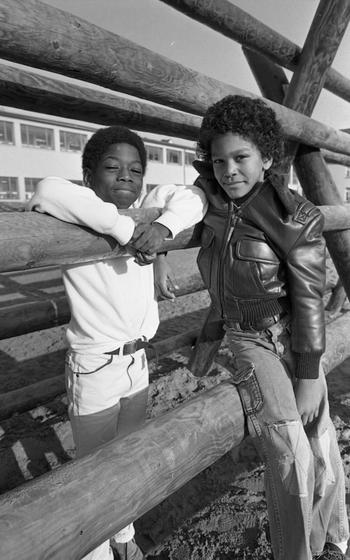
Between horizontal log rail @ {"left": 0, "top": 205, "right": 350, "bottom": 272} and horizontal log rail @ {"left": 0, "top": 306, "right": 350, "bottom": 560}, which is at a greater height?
horizontal log rail @ {"left": 0, "top": 205, "right": 350, "bottom": 272}

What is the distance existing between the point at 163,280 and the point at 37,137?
84.8 ft

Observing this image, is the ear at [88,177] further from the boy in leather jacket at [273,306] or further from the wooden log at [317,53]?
the wooden log at [317,53]

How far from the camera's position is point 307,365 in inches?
58.4

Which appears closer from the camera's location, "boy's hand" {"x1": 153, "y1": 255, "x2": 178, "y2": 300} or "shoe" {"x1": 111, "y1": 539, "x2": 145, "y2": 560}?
"shoe" {"x1": 111, "y1": 539, "x2": 145, "y2": 560}

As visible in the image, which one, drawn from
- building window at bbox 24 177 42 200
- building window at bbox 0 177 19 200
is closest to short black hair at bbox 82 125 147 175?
building window at bbox 0 177 19 200

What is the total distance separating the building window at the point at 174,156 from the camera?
29.7m

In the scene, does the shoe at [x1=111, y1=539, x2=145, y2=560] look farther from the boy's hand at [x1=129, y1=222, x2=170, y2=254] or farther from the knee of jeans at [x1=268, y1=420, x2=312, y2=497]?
the boy's hand at [x1=129, y1=222, x2=170, y2=254]

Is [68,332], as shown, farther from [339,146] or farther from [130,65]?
[339,146]

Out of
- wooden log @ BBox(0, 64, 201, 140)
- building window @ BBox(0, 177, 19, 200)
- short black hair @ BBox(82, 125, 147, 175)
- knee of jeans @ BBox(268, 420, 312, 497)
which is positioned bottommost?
knee of jeans @ BBox(268, 420, 312, 497)

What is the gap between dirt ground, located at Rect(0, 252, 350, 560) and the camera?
6.22ft

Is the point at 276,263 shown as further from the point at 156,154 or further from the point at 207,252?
the point at 156,154

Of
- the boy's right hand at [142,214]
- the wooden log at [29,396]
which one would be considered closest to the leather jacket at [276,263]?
the boy's right hand at [142,214]

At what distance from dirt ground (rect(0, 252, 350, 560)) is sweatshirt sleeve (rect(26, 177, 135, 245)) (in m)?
1.61

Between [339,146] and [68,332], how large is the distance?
227cm
